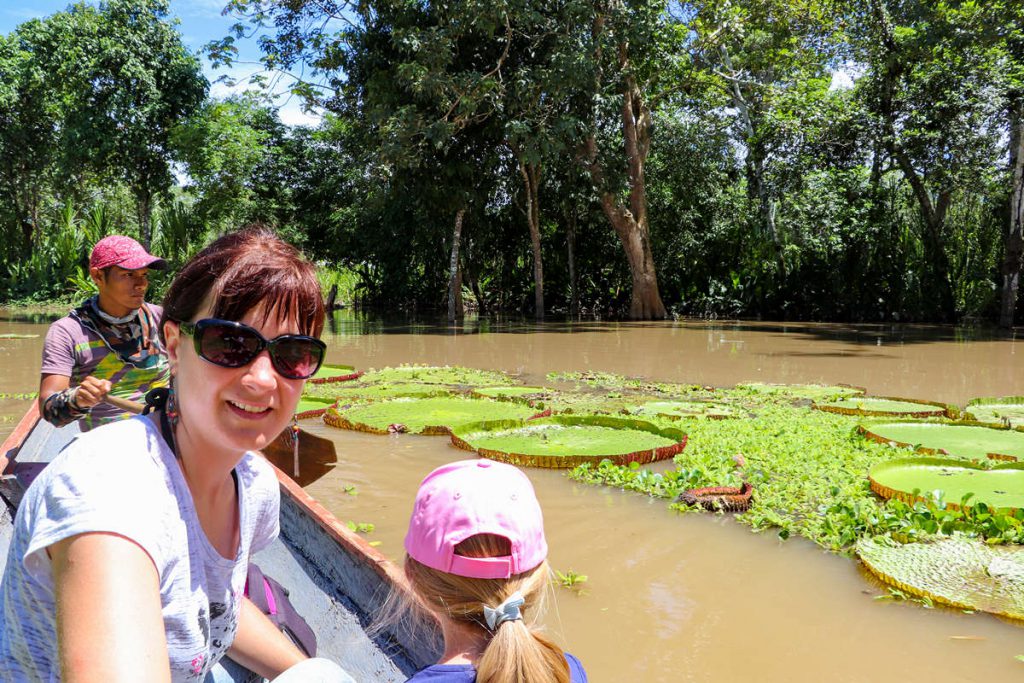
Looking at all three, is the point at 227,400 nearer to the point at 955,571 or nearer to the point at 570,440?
the point at 955,571

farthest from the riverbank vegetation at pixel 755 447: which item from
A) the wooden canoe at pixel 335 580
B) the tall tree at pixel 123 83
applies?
the tall tree at pixel 123 83

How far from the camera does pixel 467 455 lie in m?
5.95

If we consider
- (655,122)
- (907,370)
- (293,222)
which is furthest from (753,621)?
(293,222)

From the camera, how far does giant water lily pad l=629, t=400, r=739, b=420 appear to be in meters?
7.25

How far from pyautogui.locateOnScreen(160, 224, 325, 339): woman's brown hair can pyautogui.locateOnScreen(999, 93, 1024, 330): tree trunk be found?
55.1 ft

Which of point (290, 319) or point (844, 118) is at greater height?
point (844, 118)

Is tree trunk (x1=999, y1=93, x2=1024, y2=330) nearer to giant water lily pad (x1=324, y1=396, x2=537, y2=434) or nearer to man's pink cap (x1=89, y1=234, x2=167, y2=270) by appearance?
giant water lily pad (x1=324, y1=396, x2=537, y2=434)

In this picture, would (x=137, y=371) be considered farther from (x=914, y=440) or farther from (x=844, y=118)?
(x=844, y=118)

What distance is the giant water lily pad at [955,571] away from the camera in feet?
10.8

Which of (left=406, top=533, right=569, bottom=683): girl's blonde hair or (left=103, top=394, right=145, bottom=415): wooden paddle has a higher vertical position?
(left=103, top=394, right=145, bottom=415): wooden paddle

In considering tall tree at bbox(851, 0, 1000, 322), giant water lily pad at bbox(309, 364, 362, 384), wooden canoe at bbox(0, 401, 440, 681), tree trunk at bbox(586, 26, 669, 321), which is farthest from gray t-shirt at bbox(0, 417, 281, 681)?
tall tree at bbox(851, 0, 1000, 322)

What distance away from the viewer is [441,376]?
10.1 meters

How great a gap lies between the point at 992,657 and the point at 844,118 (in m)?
16.7

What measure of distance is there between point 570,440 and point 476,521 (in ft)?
15.7
